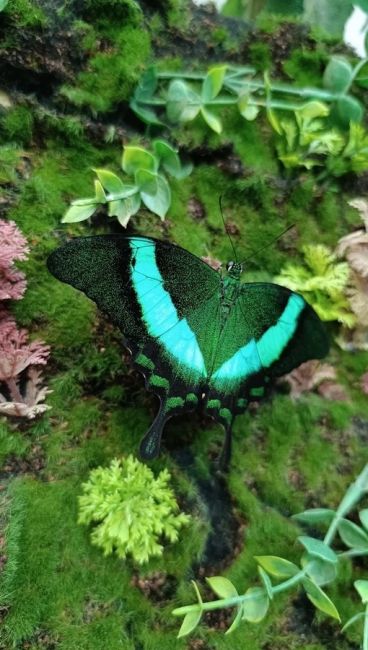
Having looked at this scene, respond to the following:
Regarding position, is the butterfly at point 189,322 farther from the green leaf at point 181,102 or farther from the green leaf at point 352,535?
the green leaf at point 181,102

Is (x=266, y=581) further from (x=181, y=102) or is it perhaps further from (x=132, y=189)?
(x=181, y=102)

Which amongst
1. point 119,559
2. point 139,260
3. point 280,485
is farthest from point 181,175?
point 119,559

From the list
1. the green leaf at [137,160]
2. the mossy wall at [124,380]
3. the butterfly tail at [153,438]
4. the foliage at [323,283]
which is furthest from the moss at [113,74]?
the butterfly tail at [153,438]

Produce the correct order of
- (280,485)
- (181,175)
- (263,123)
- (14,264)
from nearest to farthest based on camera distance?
(14,264), (280,485), (181,175), (263,123)

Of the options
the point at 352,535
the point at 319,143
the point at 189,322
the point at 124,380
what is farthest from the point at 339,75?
the point at 352,535

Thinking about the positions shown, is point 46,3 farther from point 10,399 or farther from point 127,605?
point 127,605

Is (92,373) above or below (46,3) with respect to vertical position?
below
